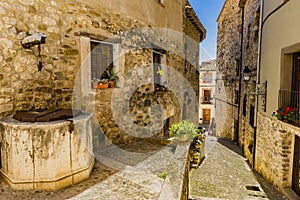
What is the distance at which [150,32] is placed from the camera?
6230 millimetres

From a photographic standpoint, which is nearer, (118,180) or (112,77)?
(118,180)

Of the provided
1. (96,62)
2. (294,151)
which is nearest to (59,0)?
(96,62)

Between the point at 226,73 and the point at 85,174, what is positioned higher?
the point at 226,73

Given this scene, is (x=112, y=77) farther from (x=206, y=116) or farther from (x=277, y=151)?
(x=206, y=116)

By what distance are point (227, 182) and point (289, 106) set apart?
306 cm

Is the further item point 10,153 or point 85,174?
point 85,174

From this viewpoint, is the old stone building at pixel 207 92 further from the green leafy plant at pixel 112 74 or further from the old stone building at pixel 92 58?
the green leafy plant at pixel 112 74

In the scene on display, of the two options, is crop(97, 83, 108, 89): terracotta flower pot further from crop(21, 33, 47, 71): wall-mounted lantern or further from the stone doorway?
the stone doorway

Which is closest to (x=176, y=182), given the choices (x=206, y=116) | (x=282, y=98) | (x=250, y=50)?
(x=282, y=98)

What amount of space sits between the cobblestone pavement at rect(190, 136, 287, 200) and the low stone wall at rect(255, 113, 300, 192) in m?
0.36

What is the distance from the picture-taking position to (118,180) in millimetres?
3246

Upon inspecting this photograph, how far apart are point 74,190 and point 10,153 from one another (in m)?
0.99

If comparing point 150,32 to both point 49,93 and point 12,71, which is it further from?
point 12,71

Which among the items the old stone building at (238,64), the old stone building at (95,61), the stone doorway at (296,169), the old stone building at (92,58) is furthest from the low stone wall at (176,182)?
the old stone building at (238,64)
